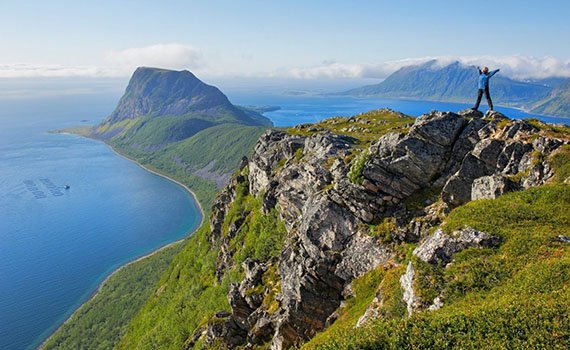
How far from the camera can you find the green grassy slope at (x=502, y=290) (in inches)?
758

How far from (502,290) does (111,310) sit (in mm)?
138353

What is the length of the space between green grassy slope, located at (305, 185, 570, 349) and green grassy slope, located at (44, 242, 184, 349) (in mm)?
116138

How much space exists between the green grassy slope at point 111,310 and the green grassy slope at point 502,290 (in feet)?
381

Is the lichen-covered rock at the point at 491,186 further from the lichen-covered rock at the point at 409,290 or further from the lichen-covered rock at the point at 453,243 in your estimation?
the lichen-covered rock at the point at 409,290

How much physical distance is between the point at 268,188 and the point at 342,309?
41175 millimetres

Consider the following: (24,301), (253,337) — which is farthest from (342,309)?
(24,301)

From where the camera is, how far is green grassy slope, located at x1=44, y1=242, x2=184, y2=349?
118 metres

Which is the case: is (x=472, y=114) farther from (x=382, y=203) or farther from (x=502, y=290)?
(x=502, y=290)

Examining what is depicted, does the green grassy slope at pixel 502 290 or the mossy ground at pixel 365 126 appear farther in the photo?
the mossy ground at pixel 365 126

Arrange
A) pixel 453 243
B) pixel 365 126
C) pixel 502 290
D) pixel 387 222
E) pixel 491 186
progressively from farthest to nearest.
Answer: pixel 365 126 → pixel 387 222 → pixel 491 186 → pixel 453 243 → pixel 502 290

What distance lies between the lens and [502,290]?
901 inches

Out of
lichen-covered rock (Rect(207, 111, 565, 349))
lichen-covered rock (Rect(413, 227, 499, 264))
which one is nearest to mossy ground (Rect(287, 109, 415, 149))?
lichen-covered rock (Rect(207, 111, 565, 349))

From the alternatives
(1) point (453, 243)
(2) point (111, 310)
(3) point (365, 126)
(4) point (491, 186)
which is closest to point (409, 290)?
(1) point (453, 243)

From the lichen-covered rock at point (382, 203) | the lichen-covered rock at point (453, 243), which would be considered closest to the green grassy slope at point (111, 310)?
the lichen-covered rock at point (382, 203)
